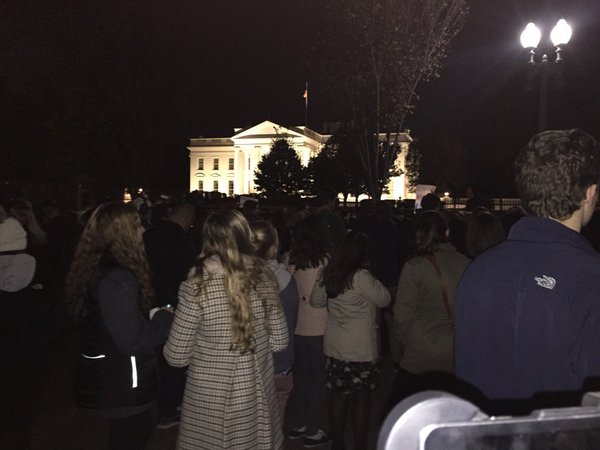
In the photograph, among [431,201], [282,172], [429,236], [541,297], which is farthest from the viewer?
[282,172]

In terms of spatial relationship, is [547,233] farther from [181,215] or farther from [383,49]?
[383,49]

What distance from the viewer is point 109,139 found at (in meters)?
49.9

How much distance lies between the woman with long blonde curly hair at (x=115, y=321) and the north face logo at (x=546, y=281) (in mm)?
2429

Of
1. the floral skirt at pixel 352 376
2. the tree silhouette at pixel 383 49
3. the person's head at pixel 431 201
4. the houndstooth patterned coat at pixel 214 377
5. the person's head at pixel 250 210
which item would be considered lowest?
the floral skirt at pixel 352 376

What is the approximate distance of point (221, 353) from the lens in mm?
3168

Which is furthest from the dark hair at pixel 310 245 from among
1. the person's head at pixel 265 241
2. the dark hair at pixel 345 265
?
the dark hair at pixel 345 265

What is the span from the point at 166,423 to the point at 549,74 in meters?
9.82

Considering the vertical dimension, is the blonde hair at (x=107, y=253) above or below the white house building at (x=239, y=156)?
below

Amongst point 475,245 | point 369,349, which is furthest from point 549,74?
point 369,349

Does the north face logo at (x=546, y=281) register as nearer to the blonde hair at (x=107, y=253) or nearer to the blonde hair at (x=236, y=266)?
the blonde hair at (x=236, y=266)

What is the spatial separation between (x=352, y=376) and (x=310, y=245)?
1344 mm

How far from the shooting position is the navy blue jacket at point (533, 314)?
1.58 metres

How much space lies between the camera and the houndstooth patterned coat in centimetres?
312

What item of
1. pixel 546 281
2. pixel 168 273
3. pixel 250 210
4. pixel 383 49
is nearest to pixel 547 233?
pixel 546 281
